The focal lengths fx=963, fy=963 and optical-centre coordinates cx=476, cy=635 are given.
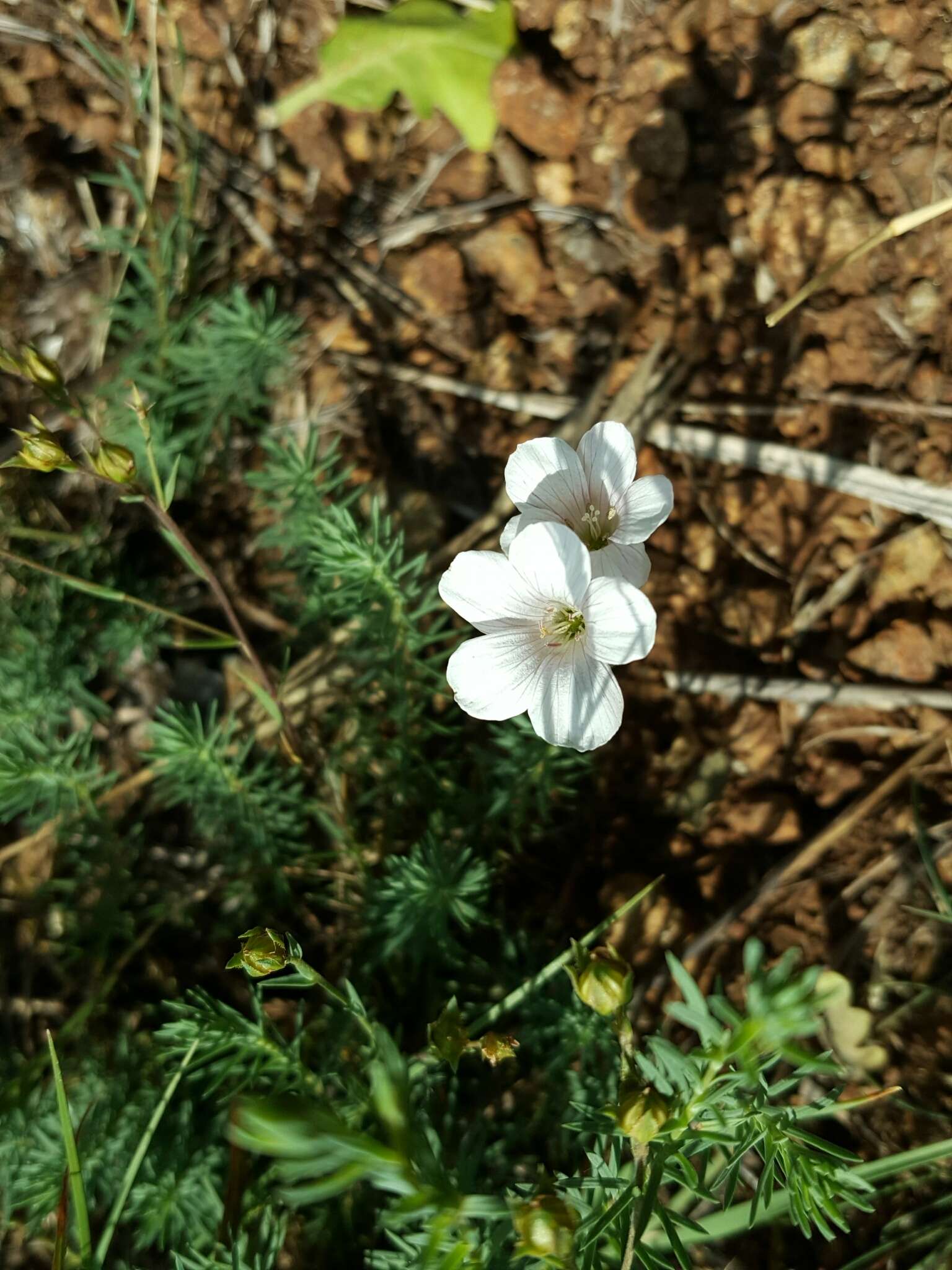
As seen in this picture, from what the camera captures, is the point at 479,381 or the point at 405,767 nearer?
the point at 405,767

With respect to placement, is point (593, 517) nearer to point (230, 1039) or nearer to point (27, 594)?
point (230, 1039)

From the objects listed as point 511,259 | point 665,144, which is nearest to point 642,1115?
point 511,259

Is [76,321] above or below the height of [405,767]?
above

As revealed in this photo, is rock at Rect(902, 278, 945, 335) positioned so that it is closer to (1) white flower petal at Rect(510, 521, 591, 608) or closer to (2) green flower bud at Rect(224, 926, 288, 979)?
(1) white flower petal at Rect(510, 521, 591, 608)

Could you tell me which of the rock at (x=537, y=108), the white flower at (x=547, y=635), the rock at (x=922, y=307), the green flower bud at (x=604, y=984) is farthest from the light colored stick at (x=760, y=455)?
the green flower bud at (x=604, y=984)

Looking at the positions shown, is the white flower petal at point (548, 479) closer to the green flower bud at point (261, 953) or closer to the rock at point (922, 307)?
the green flower bud at point (261, 953)

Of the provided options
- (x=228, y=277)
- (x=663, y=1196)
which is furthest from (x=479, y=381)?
(x=663, y=1196)

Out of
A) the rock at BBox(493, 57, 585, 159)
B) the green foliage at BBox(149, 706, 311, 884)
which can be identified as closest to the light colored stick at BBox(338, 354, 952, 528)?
the rock at BBox(493, 57, 585, 159)
